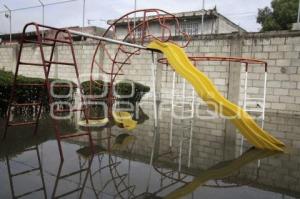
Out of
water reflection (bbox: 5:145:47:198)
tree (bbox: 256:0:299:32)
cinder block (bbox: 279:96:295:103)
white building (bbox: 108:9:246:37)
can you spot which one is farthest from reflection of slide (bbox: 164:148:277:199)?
tree (bbox: 256:0:299:32)

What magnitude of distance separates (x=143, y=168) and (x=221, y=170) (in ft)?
3.01

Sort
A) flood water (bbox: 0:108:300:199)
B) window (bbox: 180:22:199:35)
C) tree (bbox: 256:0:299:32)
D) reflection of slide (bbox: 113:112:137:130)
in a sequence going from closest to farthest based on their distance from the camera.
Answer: flood water (bbox: 0:108:300:199) → reflection of slide (bbox: 113:112:137:130) → window (bbox: 180:22:199:35) → tree (bbox: 256:0:299:32)

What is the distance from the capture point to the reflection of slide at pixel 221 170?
321 cm

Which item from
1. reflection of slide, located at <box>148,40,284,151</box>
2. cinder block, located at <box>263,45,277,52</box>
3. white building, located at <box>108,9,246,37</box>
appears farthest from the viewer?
white building, located at <box>108,9,246,37</box>

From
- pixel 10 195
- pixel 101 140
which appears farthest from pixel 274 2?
pixel 10 195

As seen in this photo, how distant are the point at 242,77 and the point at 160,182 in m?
7.25

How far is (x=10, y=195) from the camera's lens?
294 cm

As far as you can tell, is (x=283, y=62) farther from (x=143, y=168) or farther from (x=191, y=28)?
(x=191, y=28)

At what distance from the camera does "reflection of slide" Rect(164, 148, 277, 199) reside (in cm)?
321

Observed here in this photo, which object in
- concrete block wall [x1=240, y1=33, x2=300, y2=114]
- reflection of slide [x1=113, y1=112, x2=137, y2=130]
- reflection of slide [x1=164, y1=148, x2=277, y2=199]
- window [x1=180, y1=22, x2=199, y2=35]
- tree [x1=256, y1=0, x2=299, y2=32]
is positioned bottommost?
reflection of slide [x1=164, y1=148, x2=277, y2=199]

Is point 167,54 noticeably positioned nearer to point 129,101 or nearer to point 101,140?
point 101,140

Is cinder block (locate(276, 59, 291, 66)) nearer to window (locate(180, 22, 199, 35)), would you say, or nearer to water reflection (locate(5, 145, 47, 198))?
window (locate(180, 22, 199, 35))

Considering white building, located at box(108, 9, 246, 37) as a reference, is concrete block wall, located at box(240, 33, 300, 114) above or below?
below

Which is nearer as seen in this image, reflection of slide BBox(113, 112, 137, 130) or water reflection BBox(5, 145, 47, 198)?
water reflection BBox(5, 145, 47, 198)
